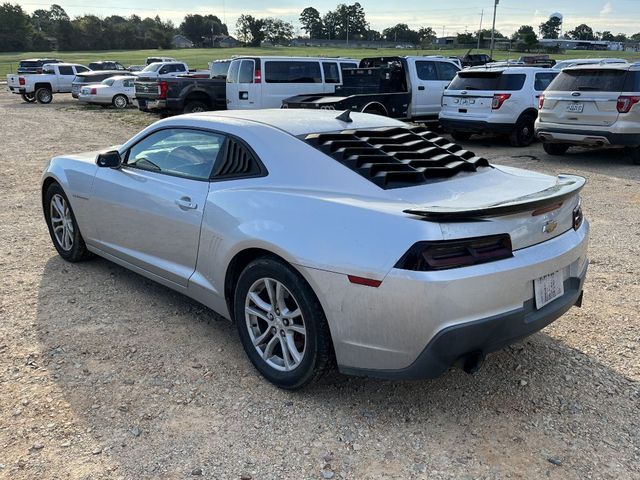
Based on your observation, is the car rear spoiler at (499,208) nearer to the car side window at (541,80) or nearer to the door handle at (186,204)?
the door handle at (186,204)

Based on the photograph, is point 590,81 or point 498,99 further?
point 498,99

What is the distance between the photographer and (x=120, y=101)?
78.6 ft

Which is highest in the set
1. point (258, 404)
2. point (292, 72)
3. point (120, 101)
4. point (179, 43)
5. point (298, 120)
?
point (179, 43)

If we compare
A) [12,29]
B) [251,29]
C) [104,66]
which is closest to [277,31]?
[251,29]

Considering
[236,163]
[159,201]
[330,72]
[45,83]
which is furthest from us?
[45,83]

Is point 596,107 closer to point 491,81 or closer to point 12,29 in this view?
point 491,81

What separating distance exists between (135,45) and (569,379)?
11619cm

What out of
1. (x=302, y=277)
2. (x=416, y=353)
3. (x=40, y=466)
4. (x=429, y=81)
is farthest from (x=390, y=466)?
(x=429, y=81)

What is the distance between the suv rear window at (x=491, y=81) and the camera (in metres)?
12.2

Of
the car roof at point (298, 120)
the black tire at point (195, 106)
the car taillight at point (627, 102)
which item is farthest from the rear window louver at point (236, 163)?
the black tire at point (195, 106)

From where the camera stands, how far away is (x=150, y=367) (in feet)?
11.5

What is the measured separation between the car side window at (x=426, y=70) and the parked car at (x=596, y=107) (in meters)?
4.29

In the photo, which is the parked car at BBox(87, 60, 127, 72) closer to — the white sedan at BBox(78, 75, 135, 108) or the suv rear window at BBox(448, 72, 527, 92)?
the white sedan at BBox(78, 75, 135, 108)

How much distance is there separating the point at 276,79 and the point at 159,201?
34.9ft
